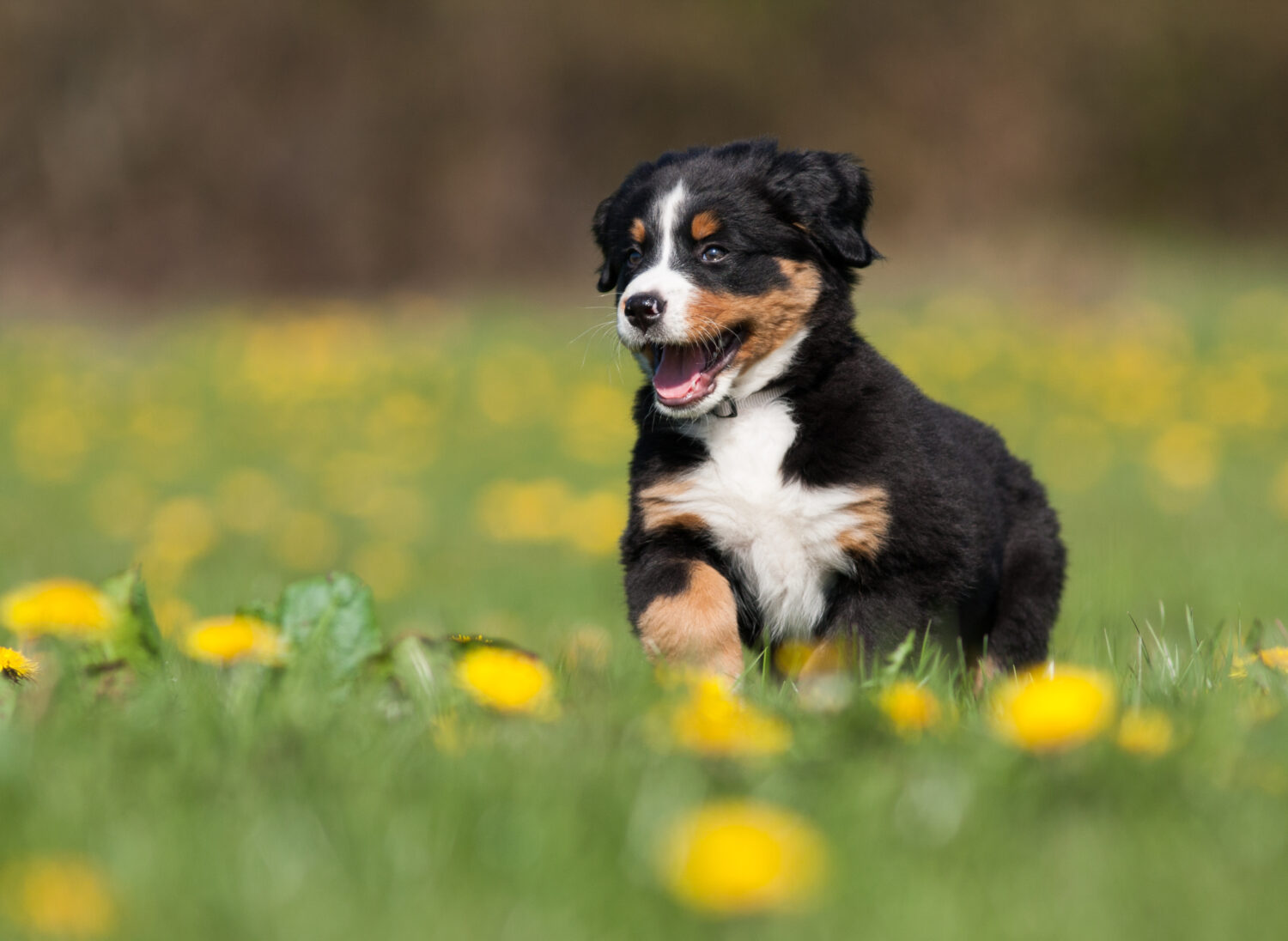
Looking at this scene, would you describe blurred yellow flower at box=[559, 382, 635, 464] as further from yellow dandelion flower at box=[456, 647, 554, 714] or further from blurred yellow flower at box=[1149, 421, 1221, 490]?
yellow dandelion flower at box=[456, 647, 554, 714]

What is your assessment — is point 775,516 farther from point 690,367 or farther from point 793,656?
point 690,367

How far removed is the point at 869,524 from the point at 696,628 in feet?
1.40

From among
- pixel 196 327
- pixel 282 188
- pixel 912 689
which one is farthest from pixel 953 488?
pixel 282 188

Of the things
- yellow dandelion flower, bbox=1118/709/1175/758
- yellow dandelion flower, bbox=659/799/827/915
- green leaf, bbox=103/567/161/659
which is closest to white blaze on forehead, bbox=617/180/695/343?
green leaf, bbox=103/567/161/659

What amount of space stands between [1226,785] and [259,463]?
7.26 m

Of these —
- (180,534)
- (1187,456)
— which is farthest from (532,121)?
(180,534)

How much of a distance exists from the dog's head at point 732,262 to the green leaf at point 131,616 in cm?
126

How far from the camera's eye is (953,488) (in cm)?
327

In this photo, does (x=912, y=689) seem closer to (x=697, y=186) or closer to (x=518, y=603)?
(x=697, y=186)

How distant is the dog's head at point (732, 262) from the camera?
3.35m

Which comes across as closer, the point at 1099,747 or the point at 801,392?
the point at 1099,747

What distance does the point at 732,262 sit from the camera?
11.4 feet

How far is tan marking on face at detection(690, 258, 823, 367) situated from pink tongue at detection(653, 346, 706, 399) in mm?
95

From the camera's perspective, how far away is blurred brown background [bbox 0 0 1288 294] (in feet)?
48.3
